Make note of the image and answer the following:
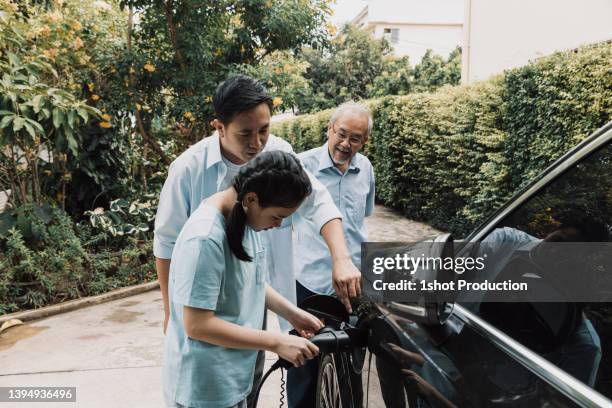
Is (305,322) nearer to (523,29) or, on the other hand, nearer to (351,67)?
(523,29)

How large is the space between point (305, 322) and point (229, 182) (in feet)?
2.24

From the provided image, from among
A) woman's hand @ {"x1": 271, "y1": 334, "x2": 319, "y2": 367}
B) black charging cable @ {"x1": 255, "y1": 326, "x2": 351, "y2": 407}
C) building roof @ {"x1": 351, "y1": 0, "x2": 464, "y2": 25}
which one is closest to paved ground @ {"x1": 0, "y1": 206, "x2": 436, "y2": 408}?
black charging cable @ {"x1": 255, "y1": 326, "x2": 351, "y2": 407}

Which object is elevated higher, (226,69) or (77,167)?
(226,69)

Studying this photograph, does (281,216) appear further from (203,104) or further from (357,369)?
(203,104)

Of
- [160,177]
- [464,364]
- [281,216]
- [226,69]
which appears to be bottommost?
[160,177]

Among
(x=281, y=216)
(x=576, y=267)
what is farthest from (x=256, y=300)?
(x=576, y=267)

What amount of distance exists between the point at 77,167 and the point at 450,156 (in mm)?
5176

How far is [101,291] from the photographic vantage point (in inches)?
224

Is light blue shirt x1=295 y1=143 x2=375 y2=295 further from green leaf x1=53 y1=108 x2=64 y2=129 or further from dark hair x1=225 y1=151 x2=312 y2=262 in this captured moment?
green leaf x1=53 y1=108 x2=64 y2=129

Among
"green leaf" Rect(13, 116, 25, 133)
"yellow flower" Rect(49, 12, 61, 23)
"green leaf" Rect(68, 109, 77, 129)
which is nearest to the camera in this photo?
"green leaf" Rect(13, 116, 25, 133)

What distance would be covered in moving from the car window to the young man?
0.56m

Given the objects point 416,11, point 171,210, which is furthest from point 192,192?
point 416,11

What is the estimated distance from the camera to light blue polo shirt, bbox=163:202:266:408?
1431mm

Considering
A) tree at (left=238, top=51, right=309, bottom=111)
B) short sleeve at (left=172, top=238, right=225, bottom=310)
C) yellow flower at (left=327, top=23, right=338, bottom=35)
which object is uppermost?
yellow flower at (left=327, top=23, right=338, bottom=35)
